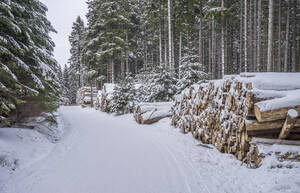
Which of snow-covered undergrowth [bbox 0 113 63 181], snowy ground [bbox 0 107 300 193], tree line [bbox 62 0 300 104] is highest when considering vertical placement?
tree line [bbox 62 0 300 104]

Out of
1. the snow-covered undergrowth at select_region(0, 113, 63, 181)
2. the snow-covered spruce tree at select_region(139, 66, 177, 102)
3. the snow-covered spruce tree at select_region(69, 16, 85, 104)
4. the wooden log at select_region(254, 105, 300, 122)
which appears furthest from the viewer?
the snow-covered spruce tree at select_region(69, 16, 85, 104)

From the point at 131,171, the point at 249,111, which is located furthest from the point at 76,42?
the point at 249,111

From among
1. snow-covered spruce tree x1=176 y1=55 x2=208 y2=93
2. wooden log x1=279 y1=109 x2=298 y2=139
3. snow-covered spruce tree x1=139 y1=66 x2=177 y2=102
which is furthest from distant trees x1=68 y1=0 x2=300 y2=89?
wooden log x1=279 y1=109 x2=298 y2=139

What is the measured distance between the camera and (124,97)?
13992mm

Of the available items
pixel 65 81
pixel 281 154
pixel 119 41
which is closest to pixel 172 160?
pixel 281 154

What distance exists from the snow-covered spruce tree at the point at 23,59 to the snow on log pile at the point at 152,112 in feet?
16.0

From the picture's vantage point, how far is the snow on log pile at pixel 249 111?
323 centimetres

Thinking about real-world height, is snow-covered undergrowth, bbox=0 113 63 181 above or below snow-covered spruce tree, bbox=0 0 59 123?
below

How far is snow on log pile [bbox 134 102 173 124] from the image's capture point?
31.9 ft

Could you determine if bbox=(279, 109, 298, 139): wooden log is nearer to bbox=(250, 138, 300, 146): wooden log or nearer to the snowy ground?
bbox=(250, 138, 300, 146): wooden log

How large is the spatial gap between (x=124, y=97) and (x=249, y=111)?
11281mm

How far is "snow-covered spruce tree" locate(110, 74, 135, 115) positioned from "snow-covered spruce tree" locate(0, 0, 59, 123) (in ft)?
23.3

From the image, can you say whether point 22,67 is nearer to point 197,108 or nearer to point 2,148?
point 2,148

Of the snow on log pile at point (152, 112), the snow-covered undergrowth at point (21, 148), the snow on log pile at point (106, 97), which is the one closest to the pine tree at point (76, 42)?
the snow on log pile at point (106, 97)
